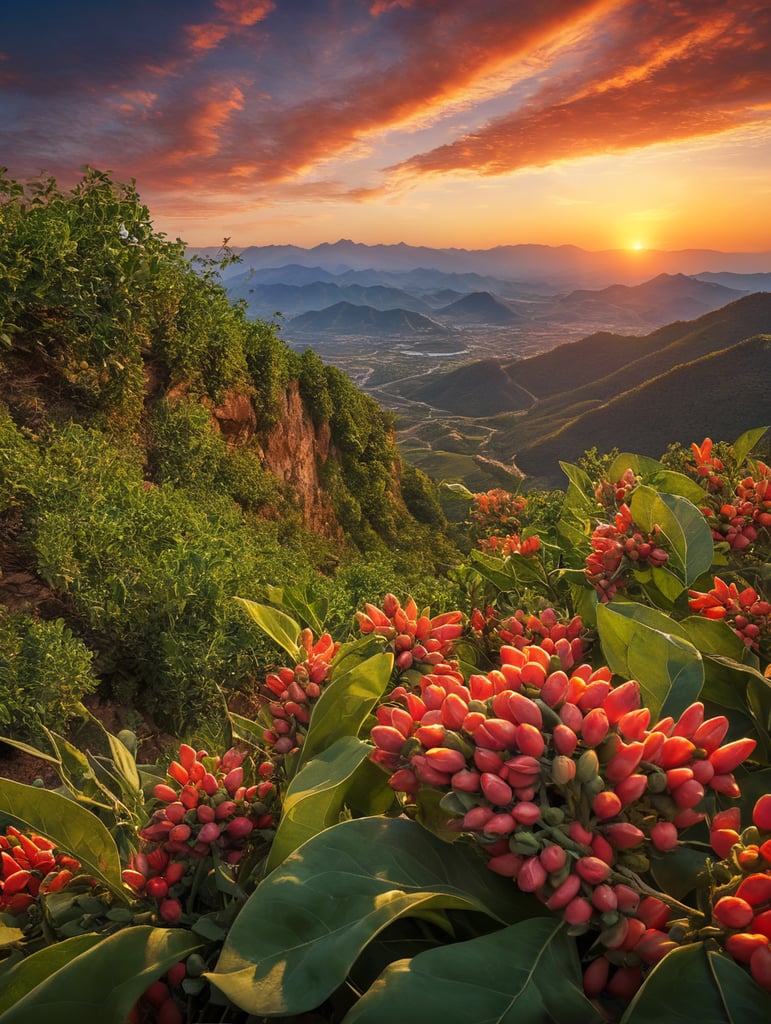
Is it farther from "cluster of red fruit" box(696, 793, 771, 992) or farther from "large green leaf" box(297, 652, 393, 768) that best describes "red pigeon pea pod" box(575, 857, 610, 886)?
"large green leaf" box(297, 652, 393, 768)

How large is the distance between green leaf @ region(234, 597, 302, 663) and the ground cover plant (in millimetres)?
179

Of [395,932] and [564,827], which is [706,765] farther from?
[395,932]

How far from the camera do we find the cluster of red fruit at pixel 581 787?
0.74m

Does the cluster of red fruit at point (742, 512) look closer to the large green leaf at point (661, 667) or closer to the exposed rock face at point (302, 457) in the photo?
the large green leaf at point (661, 667)

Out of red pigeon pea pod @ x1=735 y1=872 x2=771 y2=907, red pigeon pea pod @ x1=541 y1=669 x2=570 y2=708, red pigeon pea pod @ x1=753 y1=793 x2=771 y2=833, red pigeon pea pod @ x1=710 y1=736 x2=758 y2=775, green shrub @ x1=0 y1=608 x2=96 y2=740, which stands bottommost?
green shrub @ x1=0 y1=608 x2=96 y2=740

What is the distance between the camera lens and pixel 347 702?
44.6 inches

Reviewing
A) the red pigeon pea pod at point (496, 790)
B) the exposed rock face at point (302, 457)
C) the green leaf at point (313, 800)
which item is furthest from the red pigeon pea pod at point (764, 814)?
the exposed rock face at point (302, 457)

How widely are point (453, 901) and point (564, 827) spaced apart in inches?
6.8

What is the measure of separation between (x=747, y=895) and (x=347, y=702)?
2.21 feet

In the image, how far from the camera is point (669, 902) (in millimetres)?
725

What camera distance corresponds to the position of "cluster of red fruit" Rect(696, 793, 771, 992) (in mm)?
657

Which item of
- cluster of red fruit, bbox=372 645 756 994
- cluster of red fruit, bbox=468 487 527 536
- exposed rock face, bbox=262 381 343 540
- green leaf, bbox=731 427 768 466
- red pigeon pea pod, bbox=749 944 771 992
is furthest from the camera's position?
exposed rock face, bbox=262 381 343 540

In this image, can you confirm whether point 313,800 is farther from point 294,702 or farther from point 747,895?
point 747,895

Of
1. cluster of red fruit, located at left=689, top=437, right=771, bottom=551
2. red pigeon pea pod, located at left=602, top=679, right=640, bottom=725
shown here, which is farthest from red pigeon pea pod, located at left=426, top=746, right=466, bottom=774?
cluster of red fruit, located at left=689, top=437, right=771, bottom=551
